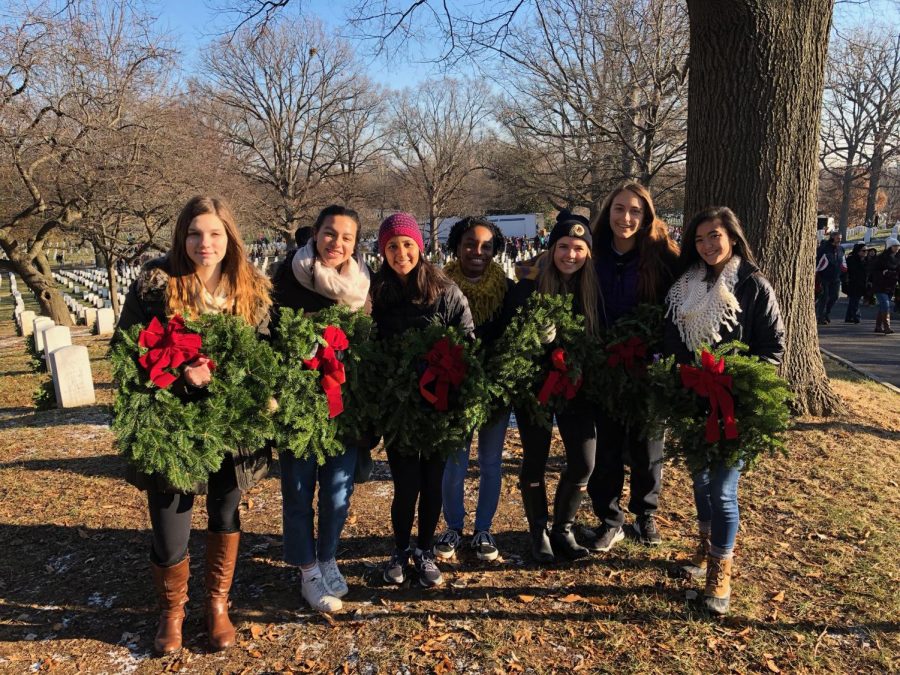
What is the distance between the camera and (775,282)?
545cm

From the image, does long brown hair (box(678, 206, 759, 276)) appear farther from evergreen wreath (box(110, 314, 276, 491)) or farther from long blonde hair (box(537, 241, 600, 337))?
evergreen wreath (box(110, 314, 276, 491))

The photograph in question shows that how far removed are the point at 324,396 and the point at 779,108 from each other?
4.65m

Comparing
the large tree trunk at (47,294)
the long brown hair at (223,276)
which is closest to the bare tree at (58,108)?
the large tree trunk at (47,294)

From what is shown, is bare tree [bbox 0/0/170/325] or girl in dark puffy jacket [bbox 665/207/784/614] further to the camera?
bare tree [bbox 0/0/170/325]

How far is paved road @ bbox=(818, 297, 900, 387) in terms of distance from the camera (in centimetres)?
941

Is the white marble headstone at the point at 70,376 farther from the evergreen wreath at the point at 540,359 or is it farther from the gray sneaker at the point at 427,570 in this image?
the evergreen wreath at the point at 540,359

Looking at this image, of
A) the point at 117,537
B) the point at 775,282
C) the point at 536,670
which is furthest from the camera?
the point at 775,282

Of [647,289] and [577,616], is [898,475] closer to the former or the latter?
[647,289]

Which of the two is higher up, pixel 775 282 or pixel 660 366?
pixel 775 282

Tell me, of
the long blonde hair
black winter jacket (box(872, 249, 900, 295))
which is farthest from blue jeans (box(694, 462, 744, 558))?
black winter jacket (box(872, 249, 900, 295))

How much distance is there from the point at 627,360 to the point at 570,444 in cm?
60

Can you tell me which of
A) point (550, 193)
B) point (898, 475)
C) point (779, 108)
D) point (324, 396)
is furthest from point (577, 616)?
point (550, 193)

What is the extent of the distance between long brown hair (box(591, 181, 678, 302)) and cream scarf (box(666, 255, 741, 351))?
0.21 meters

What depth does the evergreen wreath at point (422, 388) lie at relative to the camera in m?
3.19
